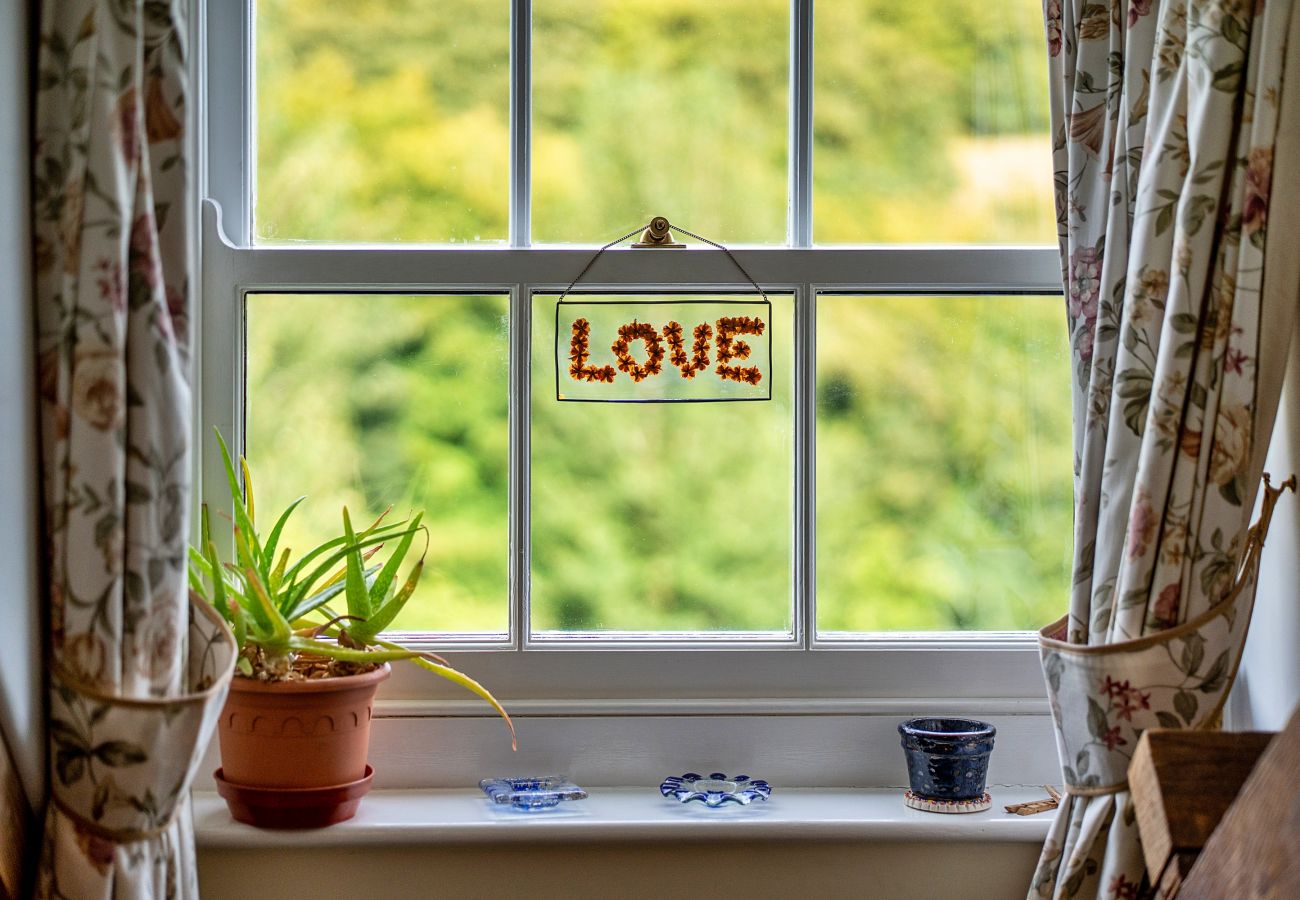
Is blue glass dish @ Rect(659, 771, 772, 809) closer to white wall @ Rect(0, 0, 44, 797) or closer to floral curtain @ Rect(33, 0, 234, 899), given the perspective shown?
floral curtain @ Rect(33, 0, 234, 899)

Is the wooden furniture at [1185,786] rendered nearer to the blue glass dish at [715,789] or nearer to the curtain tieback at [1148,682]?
the curtain tieback at [1148,682]

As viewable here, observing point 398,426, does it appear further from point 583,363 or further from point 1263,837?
point 1263,837

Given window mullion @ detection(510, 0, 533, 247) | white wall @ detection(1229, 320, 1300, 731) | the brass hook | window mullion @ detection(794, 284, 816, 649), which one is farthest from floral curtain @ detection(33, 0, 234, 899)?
white wall @ detection(1229, 320, 1300, 731)

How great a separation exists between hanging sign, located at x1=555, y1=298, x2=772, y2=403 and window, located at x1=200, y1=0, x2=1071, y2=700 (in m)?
0.02

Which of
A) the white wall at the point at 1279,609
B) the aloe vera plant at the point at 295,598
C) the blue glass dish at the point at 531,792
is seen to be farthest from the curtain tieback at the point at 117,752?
the white wall at the point at 1279,609

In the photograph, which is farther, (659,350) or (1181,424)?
(659,350)

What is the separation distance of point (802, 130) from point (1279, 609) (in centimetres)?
92

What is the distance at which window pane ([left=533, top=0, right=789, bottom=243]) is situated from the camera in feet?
5.93

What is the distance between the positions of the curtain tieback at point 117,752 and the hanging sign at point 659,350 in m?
0.71

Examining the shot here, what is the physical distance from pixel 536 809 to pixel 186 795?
0.47 meters

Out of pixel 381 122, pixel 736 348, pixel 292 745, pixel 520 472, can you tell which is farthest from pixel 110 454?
pixel 736 348

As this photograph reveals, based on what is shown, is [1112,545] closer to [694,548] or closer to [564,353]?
[694,548]

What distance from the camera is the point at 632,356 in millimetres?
1783

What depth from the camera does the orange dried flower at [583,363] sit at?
1.78m
